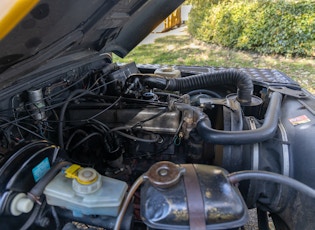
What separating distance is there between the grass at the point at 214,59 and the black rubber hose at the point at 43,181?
145 inches

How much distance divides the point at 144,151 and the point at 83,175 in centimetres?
51

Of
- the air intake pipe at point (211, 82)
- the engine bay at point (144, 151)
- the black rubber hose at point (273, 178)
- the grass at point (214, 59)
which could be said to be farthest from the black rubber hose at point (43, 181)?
the grass at point (214, 59)

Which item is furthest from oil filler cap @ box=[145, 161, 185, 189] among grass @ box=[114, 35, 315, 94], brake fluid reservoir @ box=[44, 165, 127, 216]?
grass @ box=[114, 35, 315, 94]

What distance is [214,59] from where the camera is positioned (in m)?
5.38

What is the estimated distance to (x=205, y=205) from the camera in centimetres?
68

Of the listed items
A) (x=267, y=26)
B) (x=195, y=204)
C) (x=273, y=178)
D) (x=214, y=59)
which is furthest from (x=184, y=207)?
(x=267, y=26)

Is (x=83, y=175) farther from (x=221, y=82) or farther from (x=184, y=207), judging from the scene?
(x=221, y=82)

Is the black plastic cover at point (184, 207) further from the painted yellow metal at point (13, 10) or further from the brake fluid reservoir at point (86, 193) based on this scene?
the painted yellow metal at point (13, 10)

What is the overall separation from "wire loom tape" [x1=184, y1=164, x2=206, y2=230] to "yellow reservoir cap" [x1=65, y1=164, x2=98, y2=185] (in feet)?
0.86

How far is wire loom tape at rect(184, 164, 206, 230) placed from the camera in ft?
2.18

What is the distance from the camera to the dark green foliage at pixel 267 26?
487 centimetres

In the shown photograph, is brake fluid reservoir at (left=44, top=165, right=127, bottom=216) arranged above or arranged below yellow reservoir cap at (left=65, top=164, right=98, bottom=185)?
below

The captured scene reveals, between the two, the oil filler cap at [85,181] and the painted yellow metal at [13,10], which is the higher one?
the painted yellow metal at [13,10]

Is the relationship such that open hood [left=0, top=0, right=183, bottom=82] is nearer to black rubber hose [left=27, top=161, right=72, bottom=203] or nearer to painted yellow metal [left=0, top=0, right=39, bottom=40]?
painted yellow metal [left=0, top=0, right=39, bottom=40]
